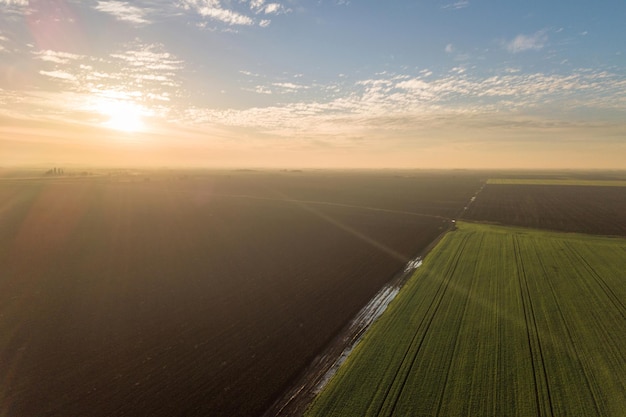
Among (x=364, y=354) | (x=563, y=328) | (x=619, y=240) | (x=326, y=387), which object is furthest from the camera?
(x=619, y=240)

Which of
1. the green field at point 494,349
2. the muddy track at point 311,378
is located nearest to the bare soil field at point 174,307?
the muddy track at point 311,378

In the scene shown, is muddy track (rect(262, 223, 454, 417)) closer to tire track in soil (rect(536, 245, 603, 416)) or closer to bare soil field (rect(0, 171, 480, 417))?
bare soil field (rect(0, 171, 480, 417))

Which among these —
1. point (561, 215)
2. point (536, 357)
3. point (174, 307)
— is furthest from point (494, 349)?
point (561, 215)

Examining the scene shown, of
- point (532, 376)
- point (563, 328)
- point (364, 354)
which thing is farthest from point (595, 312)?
point (364, 354)

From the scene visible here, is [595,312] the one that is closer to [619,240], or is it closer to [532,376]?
[532,376]

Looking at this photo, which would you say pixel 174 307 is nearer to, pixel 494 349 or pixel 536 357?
pixel 494 349

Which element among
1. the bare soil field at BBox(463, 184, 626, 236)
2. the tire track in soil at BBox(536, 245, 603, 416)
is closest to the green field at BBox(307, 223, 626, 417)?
the tire track in soil at BBox(536, 245, 603, 416)
